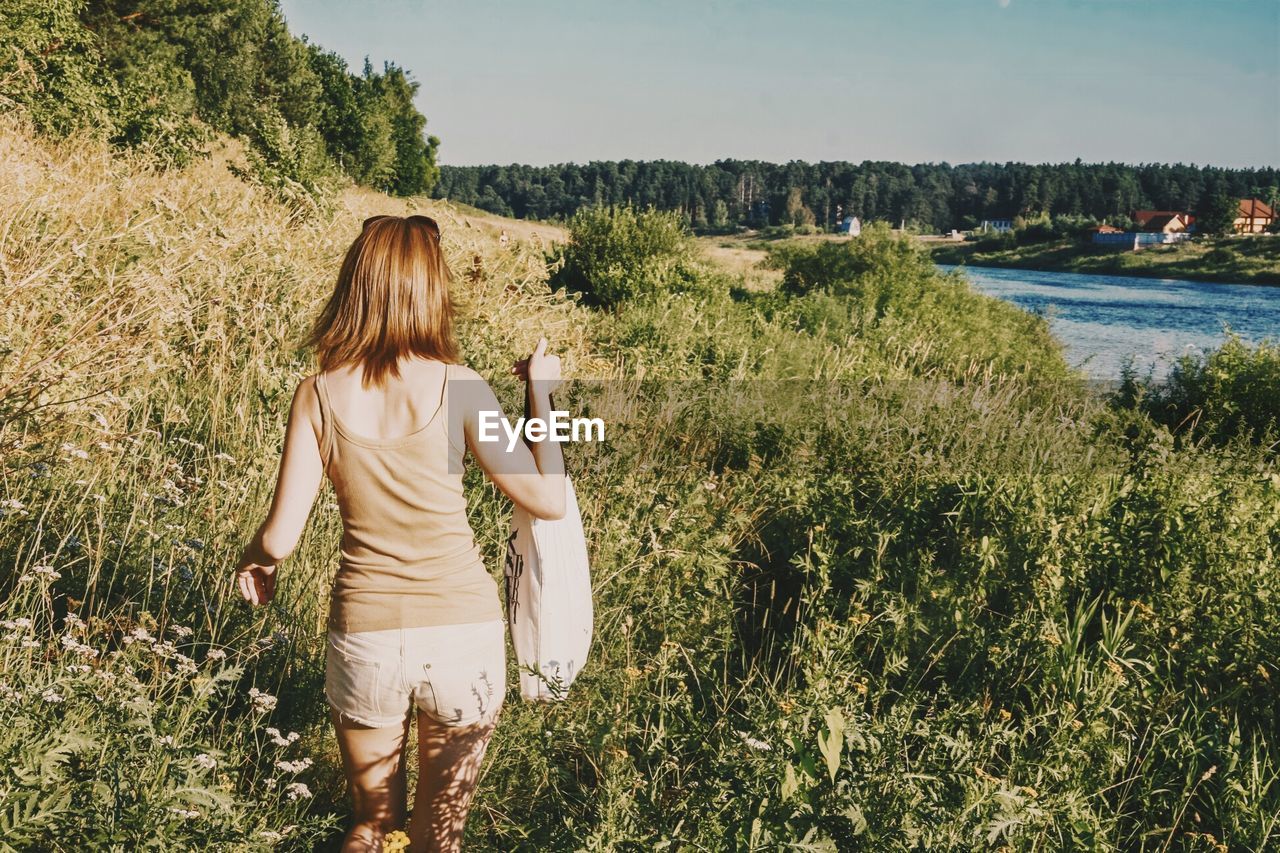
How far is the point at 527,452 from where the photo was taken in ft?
7.31

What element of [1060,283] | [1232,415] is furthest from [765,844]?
[1060,283]

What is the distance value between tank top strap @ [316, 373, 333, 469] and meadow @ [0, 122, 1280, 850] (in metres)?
0.74

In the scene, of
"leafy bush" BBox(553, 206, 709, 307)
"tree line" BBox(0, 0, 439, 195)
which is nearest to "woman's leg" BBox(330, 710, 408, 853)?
"tree line" BBox(0, 0, 439, 195)

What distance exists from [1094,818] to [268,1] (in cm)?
4829

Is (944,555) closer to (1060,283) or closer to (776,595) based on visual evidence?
(776,595)

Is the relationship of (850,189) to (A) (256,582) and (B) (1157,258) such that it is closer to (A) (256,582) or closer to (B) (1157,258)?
(B) (1157,258)

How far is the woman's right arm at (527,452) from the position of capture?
7.02 ft

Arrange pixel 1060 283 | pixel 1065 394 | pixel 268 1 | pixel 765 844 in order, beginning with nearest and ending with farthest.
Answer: pixel 765 844 < pixel 1065 394 < pixel 268 1 < pixel 1060 283

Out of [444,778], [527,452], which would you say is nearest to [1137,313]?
[527,452]

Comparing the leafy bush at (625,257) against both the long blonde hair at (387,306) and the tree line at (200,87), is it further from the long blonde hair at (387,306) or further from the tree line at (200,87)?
the long blonde hair at (387,306)

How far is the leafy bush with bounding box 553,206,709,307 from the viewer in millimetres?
16000

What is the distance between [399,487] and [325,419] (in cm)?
24

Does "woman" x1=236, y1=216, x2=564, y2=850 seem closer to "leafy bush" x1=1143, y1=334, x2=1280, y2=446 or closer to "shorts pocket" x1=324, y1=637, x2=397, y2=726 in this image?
"shorts pocket" x1=324, y1=637, x2=397, y2=726

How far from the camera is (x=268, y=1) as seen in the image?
136 ft
